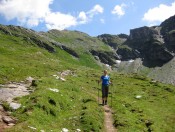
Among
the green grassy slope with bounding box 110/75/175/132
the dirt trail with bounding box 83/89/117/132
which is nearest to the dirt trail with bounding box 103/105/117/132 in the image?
the dirt trail with bounding box 83/89/117/132

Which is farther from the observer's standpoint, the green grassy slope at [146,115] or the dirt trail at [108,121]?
the green grassy slope at [146,115]

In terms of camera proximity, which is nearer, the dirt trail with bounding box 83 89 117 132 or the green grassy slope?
the dirt trail with bounding box 83 89 117 132

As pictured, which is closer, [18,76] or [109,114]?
[109,114]

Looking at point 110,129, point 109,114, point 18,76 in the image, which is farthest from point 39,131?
point 18,76

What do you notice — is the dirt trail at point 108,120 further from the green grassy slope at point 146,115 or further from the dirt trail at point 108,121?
the green grassy slope at point 146,115

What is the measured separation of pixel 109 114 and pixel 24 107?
1005cm

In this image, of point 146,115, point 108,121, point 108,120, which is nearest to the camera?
point 108,121

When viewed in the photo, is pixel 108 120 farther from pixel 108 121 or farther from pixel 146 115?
pixel 146 115

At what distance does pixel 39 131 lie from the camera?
20.3 meters

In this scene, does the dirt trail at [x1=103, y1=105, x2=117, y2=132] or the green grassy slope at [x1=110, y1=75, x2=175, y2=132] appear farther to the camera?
the green grassy slope at [x1=110, y1=75, x2=175, y2=132]

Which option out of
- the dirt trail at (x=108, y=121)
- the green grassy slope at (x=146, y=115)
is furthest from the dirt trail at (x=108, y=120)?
the green grassy slope at (x=146, y=115)

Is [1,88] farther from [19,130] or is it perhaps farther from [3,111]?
[19,130]

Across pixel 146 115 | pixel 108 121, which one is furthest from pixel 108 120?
pixel 146 115

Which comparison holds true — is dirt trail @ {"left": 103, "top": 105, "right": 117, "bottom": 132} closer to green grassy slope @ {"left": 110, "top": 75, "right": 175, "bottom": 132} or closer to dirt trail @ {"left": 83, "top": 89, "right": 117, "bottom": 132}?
dirt trail @ {"left": 83, "top": 89, "right": 117, "bottom": 132}
